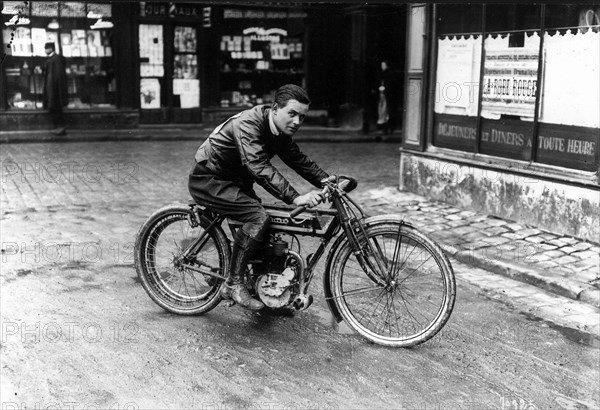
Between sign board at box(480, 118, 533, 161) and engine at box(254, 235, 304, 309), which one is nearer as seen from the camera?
engine at box(254, 235, 304, 309)

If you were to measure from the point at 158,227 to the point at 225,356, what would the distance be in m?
1.25

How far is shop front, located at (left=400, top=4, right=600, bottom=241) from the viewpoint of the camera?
7.66 meters

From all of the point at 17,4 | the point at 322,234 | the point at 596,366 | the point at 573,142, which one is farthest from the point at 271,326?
the point at 17,4

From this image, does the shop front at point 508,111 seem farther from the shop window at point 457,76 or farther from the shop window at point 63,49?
the shop window at point 63,49

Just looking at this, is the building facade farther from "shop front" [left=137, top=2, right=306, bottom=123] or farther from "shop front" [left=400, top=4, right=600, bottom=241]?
"shop front" [left=400, top=4, right=600, bottom=241]

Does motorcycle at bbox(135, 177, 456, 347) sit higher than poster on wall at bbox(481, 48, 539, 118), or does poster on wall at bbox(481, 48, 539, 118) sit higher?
poster on wall at bbox(481, 48, 539, 118)

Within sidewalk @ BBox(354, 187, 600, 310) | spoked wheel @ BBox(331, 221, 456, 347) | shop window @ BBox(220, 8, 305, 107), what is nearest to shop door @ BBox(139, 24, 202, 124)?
shop window @ BBox(220, 8, 305, 107)

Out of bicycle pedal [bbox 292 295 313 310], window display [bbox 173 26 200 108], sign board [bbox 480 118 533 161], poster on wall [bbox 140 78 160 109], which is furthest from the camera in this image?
window display [bbox 173 26 200 108]

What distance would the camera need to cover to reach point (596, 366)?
15.4 feet

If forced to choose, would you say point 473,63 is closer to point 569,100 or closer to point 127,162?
point 569,100

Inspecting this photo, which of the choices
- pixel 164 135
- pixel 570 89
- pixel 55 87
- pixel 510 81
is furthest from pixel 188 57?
pixel 570 89

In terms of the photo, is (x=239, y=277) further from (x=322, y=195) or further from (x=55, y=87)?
(x=55, y=87)

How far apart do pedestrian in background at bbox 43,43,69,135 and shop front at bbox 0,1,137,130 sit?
184 mm

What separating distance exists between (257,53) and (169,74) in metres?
2.28
